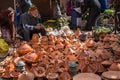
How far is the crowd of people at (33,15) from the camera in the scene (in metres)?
7.72

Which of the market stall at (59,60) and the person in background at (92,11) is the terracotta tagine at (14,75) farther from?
the person in background at (92,11)

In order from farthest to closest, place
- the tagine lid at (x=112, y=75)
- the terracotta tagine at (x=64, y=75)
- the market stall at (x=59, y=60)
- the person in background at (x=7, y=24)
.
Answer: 1. the person in background at (x=7, y=24)
2. the market stall at (x=59, y=60)
3. the terracotta tagine at (x=64, y=75)
4. the tagine lid at (x=112, y=75)

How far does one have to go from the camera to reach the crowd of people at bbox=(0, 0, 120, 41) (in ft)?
25.3

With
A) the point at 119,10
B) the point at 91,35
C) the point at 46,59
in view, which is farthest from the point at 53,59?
the point at 119,10

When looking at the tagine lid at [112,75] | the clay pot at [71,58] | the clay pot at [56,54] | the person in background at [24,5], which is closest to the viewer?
the tagine lid at [112,75]

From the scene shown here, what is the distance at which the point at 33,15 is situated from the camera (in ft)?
25.1

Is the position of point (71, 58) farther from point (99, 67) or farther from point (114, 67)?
point (114, 67)

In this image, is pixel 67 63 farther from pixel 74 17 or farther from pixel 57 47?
pixel 74 17

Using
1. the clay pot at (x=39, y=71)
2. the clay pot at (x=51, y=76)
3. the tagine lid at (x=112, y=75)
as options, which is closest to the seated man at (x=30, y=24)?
the clay pot at (x=39, y=71)

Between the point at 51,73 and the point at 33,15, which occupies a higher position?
the point at 33,15

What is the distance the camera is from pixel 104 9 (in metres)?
10.2

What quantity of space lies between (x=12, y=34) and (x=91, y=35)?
1970 millimetres

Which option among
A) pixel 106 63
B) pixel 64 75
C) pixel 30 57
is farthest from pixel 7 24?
pixel 106 63

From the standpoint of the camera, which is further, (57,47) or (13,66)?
(57,47)
